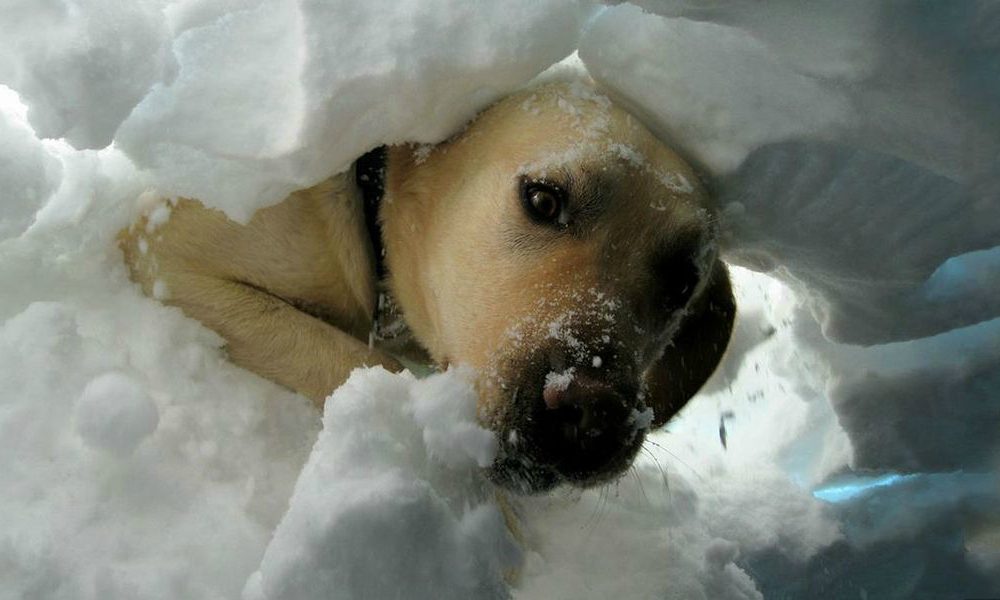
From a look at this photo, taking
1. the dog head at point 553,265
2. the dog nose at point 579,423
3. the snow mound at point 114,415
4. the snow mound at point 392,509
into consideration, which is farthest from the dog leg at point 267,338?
the dog nose at point 579,423

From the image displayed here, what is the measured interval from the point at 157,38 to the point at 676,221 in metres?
1.44

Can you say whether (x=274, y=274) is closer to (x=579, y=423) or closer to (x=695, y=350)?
(x=579, y=423)

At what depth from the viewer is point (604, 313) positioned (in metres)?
2.17

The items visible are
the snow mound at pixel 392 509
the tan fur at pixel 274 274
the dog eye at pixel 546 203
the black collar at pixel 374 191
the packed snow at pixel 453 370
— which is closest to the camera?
the snow mound at pixel 392 509

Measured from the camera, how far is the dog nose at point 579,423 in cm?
196

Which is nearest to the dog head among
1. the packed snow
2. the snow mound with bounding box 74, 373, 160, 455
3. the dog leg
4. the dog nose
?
the dog nose

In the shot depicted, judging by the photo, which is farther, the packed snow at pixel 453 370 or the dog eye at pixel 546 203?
the dog eye at pixel 546 203

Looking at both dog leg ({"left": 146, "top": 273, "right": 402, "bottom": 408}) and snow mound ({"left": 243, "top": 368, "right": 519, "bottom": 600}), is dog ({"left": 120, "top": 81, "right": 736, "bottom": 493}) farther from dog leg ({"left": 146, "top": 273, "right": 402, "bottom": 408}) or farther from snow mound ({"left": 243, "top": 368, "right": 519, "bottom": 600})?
snow mound ({"left": 243, "top": 368, "right": 519, "bottom": 600})

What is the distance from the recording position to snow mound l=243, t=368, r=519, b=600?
1606 mm

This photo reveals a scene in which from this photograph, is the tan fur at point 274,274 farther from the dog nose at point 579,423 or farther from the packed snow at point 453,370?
the dog nose at point 579,423

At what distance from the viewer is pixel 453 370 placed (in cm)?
217

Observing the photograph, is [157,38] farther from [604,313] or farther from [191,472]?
[604,313]

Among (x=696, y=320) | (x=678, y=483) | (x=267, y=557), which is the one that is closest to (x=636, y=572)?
(x=678, y=483)

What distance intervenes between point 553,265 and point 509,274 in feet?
0.42
